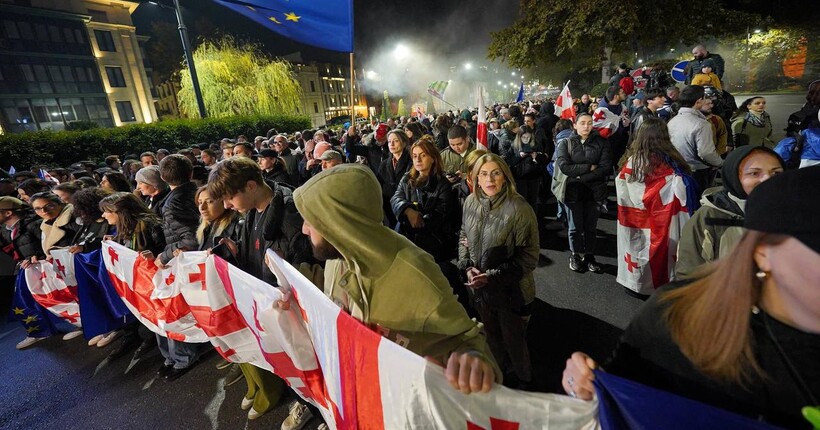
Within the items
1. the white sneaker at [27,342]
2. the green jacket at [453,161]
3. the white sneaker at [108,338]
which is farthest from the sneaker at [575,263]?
the white sneaker at [27,342]

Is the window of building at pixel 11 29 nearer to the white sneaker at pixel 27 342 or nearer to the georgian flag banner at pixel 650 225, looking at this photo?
the white sneaker at pixel 27 342

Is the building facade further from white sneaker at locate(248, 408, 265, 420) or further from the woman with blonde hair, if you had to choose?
the woman with blonde hair

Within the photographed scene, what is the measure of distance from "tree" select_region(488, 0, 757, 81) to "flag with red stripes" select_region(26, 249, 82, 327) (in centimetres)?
2569

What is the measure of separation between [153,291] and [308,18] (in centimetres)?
619

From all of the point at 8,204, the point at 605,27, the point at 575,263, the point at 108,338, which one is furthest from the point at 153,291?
the point at 605,27

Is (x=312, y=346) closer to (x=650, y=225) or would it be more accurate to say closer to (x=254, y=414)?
(x=254, y=414)

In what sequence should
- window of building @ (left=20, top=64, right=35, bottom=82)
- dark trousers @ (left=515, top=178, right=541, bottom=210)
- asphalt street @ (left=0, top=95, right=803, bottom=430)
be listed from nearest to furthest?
asphalt street @ (left=0, top=95, right=803, bottom=430)
dark trousers @ (left=515, top=178, right=541, bottom=210)
window of building @ (left=20, top=64, right=35, bottom=82)

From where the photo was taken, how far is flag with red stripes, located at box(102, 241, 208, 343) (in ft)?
10.7

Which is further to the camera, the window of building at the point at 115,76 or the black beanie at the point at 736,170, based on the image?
the window of building at the point at 115,76

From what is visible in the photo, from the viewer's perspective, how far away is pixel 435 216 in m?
3.69

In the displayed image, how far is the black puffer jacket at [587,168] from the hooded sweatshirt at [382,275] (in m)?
3.79

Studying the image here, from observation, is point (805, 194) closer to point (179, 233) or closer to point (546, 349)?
point (546, 349)

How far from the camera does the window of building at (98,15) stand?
34000mm

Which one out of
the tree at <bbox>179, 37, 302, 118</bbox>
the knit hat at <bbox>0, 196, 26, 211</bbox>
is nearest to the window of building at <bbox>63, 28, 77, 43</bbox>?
the tree at <bbox>179, 37, 302, 118</bbox>
